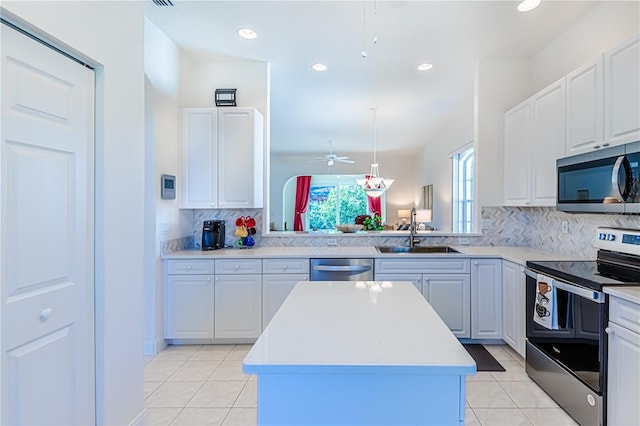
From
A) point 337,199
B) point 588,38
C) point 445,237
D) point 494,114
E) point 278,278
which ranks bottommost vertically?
point 278,278

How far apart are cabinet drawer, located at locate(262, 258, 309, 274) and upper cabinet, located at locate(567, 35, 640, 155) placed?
92.6 inches

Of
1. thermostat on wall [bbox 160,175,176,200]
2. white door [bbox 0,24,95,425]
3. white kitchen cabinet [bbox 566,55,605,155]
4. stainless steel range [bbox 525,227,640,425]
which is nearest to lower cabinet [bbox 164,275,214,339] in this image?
thermostat on wall [bbox 160,175,176,200]

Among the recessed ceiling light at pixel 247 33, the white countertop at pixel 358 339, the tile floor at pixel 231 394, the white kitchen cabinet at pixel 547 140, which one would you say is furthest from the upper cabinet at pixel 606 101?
the recessed ceiling light at pixel 247 33

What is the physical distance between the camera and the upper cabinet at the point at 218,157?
3.54m

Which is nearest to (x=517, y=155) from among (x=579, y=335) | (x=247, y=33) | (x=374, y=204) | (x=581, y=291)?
(x=581, y=291)

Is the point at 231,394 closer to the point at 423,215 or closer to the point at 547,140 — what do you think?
the point at 547,140

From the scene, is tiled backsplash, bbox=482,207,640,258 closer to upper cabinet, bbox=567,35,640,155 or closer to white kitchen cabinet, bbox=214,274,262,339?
upper cabinet, bbox=567,35,640,155

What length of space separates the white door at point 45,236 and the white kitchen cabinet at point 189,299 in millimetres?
1541

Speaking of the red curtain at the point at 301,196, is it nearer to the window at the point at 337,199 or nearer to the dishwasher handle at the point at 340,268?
the window at the point at 337,199

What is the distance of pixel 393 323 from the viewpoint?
1.34 m

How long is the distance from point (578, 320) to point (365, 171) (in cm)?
804

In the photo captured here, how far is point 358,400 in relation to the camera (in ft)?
3.38

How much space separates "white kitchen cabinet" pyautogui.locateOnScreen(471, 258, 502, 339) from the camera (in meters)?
3.22

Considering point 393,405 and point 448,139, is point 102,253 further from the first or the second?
point 448,139
